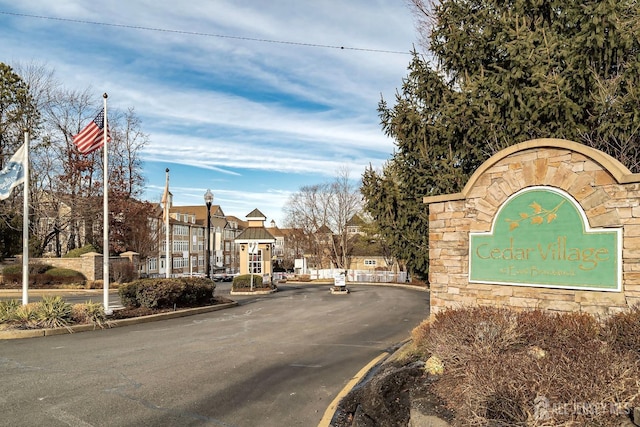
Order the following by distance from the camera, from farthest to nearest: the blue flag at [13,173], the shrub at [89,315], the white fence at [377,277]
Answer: the white fence at [377,277] < the blue flag at [13,173] < the shrub at [89,315]

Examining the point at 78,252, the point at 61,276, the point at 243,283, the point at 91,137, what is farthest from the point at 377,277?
the point at 91,137

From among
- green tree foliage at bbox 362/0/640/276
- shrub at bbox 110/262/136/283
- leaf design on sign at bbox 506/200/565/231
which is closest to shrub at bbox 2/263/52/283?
shrub at bbox 110/262/136/283

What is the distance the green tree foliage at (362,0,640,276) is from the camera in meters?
9.61

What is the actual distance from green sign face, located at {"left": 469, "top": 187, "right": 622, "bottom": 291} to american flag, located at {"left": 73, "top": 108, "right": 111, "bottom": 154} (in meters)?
11.8

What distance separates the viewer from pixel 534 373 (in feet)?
13.6

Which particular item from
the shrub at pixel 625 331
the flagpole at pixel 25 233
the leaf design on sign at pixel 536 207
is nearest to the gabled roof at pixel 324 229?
the flagpole at pixel 25 233

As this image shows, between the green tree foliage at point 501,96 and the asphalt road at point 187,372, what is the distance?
422 centimetres

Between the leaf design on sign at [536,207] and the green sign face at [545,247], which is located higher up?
the leaf design on sign at [536,207]

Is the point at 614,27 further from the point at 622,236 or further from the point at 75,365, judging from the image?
the point at 75,365

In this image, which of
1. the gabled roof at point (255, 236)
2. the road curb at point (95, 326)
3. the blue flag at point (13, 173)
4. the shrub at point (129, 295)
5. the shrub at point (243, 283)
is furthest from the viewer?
the gabled roof at point (255, 236)

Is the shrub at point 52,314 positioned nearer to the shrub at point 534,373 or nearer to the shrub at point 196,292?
the shrub at point 196,292

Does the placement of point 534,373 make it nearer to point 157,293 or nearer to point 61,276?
point 157,293

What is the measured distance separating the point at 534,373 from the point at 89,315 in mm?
12115

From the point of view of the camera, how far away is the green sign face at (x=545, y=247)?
22.8 ft
